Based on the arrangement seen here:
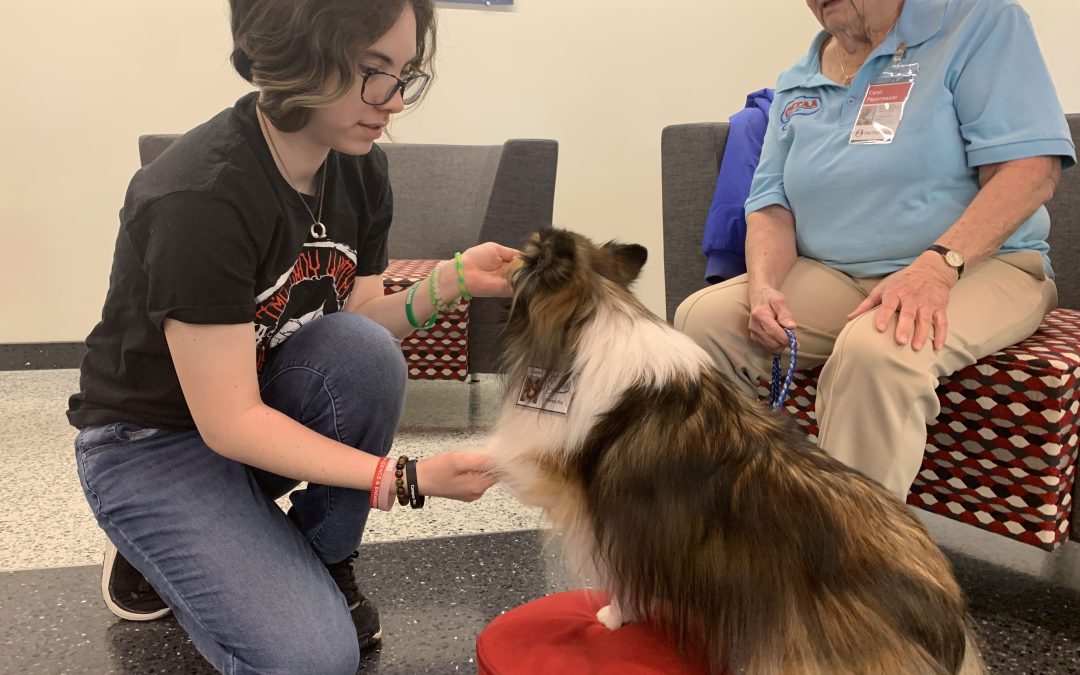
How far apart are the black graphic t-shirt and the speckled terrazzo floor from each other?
566 mm

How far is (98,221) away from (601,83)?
2832 mm

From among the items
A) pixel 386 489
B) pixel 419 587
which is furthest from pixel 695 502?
pixel 419 587

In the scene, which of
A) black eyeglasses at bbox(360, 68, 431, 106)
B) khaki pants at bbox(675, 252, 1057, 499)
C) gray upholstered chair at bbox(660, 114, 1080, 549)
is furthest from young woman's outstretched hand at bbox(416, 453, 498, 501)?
gray upholstered chair at bbox(660, 114, 1080, 549)

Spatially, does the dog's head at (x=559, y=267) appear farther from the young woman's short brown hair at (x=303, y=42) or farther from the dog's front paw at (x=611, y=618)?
the dog's front paw at (x=611, y=618)

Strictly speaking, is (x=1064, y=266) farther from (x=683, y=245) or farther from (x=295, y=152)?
(x=295, y=152)

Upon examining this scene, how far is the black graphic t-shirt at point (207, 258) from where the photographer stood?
1.23 m

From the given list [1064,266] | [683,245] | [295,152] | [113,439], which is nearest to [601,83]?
[683,245]

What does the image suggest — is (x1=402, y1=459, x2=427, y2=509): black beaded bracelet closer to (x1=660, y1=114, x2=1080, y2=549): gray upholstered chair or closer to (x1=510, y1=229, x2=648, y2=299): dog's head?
(x1=510, y1=229, x2=648, y2=299): dog's head

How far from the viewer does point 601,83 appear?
14.2 feet

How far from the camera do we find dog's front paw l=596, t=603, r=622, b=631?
1408 millimetres

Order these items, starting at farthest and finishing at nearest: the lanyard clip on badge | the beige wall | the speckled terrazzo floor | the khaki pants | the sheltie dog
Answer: the beige wall
the lanyard clip on badge
the speckled terrazzo floor
the khaki pants
the sheltie dog

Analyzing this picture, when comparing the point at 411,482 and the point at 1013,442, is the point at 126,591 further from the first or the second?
the point at 1013,442

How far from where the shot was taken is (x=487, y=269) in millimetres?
1625

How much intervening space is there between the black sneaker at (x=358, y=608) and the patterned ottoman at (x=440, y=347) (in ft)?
4.75
